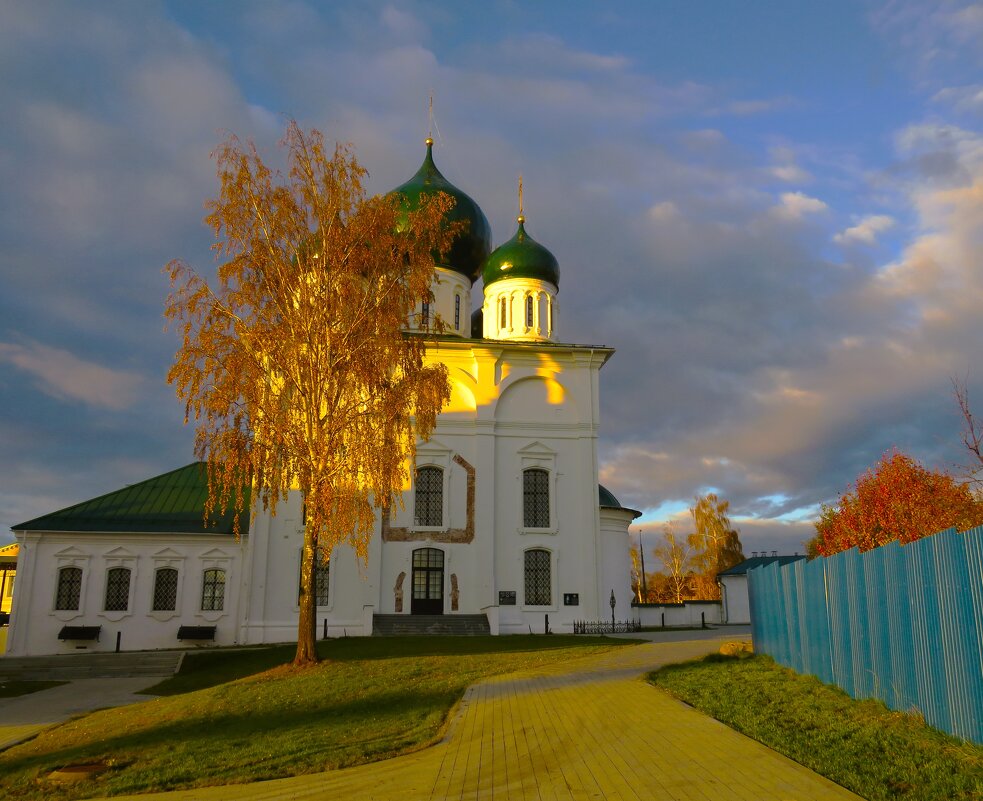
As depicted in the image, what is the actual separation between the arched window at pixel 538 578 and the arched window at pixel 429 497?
132 inches

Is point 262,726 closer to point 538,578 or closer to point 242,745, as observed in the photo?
point 242,745

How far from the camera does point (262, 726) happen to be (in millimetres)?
10367

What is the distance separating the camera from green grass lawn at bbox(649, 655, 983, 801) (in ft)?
19.6

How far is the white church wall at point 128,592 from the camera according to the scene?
25.7m

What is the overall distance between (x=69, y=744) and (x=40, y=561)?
A: 18.7 meters

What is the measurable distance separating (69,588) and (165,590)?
2.99m

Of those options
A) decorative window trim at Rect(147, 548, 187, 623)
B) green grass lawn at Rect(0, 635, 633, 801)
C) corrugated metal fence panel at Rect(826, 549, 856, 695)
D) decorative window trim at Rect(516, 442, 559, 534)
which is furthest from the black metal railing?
A: corrugated metal fence panel at Rect(826, 549, 856, 695)

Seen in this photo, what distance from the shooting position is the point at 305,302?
16516 mm

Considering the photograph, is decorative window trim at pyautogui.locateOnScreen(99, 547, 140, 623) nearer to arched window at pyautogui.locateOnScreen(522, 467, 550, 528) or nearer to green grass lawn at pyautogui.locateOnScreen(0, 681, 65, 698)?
green grass lawn at pyautogui.locateOnScreen(0, 681, 65, 698)

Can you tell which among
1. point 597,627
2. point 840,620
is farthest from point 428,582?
point 840,620

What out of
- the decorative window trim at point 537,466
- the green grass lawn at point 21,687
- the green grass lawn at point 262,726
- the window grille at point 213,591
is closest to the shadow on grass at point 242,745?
the green grass lawn at point 262,726

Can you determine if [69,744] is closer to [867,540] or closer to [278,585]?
[278,585]

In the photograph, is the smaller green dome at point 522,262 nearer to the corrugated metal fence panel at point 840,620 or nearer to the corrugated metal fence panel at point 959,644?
the corrugated metal fence panel at point 840,620

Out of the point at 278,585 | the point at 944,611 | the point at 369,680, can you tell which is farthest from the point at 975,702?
the point at 278,585
